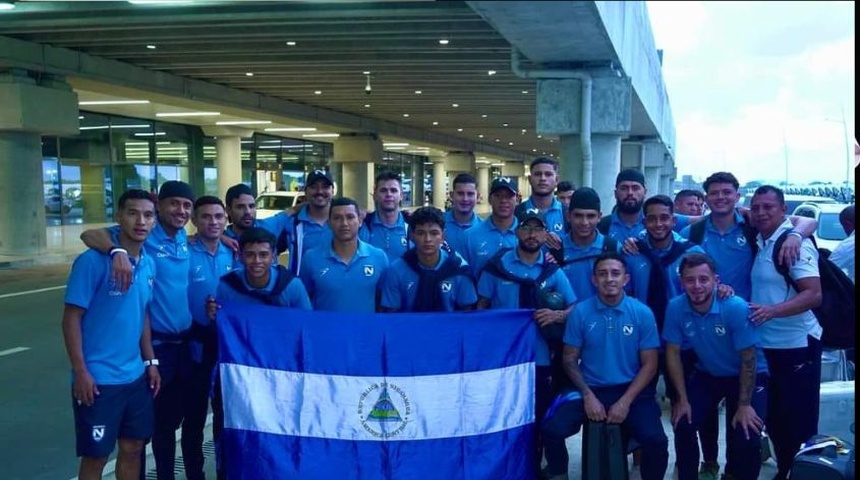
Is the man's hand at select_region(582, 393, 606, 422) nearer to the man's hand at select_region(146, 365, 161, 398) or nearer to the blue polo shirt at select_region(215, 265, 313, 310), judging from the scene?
the blue polo shirt at select_region(215, 265, 313, 310)

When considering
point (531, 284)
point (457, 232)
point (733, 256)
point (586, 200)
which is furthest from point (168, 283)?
point (733, 256)

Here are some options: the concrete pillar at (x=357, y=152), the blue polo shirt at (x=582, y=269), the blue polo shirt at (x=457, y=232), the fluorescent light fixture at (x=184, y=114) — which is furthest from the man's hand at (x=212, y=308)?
the concrete pillar at (x=357, y=152)

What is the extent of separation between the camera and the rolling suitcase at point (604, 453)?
14.2ft

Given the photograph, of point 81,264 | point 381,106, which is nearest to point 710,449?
point 81,264

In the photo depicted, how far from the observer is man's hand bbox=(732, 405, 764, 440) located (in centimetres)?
450

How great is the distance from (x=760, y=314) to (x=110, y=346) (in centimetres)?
377

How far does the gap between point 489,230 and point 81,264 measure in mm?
3002

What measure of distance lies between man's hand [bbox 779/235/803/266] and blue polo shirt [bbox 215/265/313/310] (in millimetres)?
2999

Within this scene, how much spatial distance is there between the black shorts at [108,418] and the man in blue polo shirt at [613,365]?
2.39 meters

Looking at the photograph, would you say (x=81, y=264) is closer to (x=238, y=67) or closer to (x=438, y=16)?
(x=438, y=16)

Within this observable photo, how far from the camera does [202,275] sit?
15.7ft

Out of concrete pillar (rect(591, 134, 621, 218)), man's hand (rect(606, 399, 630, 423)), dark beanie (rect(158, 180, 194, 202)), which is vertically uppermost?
concrete pillar (rect(591, 134, 621, 218))

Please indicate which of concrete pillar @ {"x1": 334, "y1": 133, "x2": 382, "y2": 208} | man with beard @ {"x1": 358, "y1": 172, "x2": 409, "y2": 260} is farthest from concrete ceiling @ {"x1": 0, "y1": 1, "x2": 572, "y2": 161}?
concrete pillar @ {"x1": 334, "y1": 133, "x2": 382, "y2": 208}

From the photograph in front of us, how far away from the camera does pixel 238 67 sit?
18.0 meters
